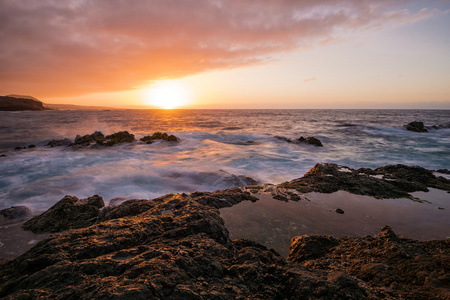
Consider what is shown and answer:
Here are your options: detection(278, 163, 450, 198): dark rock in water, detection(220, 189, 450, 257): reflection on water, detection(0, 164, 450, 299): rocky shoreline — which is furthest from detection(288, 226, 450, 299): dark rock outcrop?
Answer: detection(278, 163, 450, 198): dark rock in water

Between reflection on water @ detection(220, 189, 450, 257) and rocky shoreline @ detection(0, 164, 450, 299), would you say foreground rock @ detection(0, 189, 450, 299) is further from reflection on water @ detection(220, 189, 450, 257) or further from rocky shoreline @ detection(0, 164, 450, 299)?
reflection on water @ detection(220, 189, 450, 257)

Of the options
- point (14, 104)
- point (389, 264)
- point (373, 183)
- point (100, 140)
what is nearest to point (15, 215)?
point (389, 264)

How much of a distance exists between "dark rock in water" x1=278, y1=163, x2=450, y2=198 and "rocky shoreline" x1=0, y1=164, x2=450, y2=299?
3.01 meters

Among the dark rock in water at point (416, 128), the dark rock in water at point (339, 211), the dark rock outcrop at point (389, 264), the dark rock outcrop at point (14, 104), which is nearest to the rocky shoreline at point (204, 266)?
the dark rock outcrop at point (389, 264)

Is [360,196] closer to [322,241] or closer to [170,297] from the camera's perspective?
[322,241]

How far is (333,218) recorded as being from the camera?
485 cm

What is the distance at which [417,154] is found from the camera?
51.0 feet

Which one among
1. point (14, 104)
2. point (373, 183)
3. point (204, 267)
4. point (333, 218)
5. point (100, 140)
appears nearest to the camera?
point (204, 267)

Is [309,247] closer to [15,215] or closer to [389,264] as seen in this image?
[389,264]

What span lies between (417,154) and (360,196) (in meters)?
14.1

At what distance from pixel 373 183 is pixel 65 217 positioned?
857 cm

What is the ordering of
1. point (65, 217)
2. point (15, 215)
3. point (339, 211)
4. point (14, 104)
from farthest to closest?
point (14, 104), point (15, 215), point (339, 211), point (65, 217)

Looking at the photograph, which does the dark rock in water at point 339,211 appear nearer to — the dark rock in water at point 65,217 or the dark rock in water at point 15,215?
the dark rock in water at point 65,217

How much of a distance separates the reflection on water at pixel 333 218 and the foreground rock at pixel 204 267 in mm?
785
